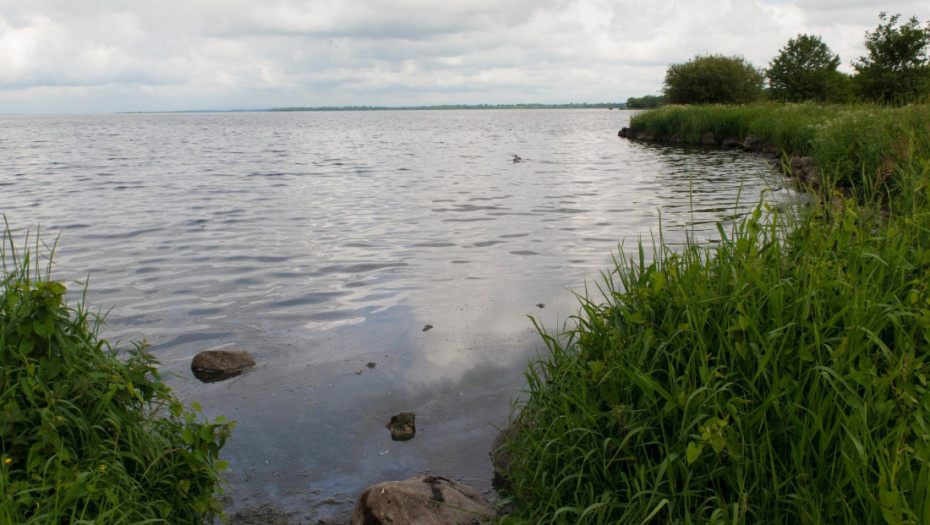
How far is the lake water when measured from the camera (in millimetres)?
5453

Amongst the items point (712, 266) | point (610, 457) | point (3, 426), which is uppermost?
point (712, 266)

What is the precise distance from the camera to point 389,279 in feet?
33.9

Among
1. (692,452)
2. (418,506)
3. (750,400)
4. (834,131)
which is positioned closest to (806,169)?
(834,131)

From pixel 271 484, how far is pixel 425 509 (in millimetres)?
1436

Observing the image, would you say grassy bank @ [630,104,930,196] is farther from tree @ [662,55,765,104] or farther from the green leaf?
tree @ [662,55,765,104]

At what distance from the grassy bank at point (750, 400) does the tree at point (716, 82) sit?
62.5m

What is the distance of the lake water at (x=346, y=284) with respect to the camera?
545cm

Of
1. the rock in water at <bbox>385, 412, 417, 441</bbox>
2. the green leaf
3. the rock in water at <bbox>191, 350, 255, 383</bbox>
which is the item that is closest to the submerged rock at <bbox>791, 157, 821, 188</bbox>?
the rock in water at <bbox>385, 412, 417, 441</bbox>

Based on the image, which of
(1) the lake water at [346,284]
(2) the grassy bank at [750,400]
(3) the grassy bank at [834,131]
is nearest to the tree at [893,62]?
(3) the grassy bank at [834,131]

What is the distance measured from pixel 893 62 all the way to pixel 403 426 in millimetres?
49490

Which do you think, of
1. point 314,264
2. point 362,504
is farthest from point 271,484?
point 314,264

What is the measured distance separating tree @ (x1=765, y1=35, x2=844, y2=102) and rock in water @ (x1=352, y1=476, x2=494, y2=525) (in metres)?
62.9

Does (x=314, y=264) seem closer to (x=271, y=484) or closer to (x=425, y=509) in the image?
(x=271, y=484)

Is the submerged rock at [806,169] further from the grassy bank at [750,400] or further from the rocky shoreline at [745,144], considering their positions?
the grassy bank at [750,400]
